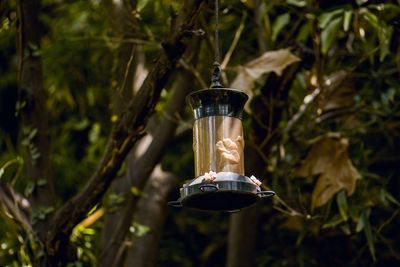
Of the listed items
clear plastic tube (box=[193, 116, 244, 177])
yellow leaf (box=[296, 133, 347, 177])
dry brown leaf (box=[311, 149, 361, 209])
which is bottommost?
clear plastic tube (box=[193, 116, 244, 177])

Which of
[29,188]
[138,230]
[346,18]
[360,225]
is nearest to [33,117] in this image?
[29,188]

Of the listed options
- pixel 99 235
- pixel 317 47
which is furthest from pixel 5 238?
pixel 317 47

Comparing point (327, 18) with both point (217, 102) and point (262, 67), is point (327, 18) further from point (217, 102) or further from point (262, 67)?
point (217, 102)

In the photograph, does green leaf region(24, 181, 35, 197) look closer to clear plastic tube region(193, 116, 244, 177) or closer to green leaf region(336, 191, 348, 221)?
clear plastic tube region(193, 116, 244, 177)

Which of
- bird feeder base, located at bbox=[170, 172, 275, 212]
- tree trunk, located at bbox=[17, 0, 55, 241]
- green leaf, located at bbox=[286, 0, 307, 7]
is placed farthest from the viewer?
green leaf, located at bbox=[286, 0, 307, 7]

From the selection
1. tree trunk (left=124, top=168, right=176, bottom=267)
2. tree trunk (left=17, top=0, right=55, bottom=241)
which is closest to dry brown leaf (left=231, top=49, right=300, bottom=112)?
tree trunk (left=124, top=168, right=176, bottom=267)

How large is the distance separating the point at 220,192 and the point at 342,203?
1.50 metres

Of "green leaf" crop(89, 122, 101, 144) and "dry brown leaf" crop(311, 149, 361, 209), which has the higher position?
"green leaf" crop(89, 122, 101, 144)

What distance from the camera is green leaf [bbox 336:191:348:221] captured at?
156 inches

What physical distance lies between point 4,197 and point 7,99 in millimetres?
2500

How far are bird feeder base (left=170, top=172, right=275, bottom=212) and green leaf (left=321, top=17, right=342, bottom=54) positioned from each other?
47.2 inches

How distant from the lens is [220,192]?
2645 mm

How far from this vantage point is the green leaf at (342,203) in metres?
3.95

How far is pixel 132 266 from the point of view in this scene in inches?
160
